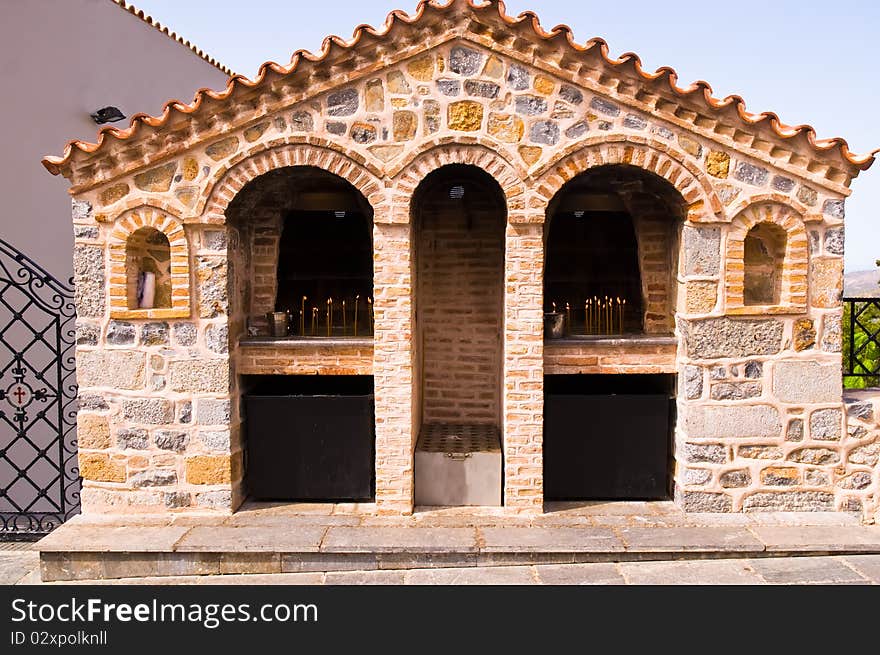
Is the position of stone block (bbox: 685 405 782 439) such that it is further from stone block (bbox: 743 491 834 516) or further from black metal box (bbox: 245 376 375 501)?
black metal box (bbox: 245 376 375 501)

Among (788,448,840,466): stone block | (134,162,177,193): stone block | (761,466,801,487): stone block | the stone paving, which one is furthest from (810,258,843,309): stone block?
(134,162,177,193): stone block

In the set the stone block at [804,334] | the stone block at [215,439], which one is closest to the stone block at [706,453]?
the stone block at [804,334]

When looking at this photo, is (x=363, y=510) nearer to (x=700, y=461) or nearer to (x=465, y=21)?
(x=700, y=461)

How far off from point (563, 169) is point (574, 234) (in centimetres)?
165

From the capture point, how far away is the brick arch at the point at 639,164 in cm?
596

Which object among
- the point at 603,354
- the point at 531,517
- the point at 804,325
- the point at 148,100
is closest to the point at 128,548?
the point at 531,517

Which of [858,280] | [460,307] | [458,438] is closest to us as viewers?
[458,438]

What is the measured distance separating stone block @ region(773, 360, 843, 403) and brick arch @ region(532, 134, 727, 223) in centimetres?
131

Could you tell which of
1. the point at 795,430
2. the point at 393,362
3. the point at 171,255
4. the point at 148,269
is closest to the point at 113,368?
the point at 148,269

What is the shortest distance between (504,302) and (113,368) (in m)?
3.22

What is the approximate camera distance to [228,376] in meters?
6.17

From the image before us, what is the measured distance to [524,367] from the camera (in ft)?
20.1

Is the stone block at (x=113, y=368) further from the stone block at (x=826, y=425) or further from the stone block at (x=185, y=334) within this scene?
the stone block at (x=826, y=425)

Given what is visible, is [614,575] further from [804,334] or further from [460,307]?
[460,307]
